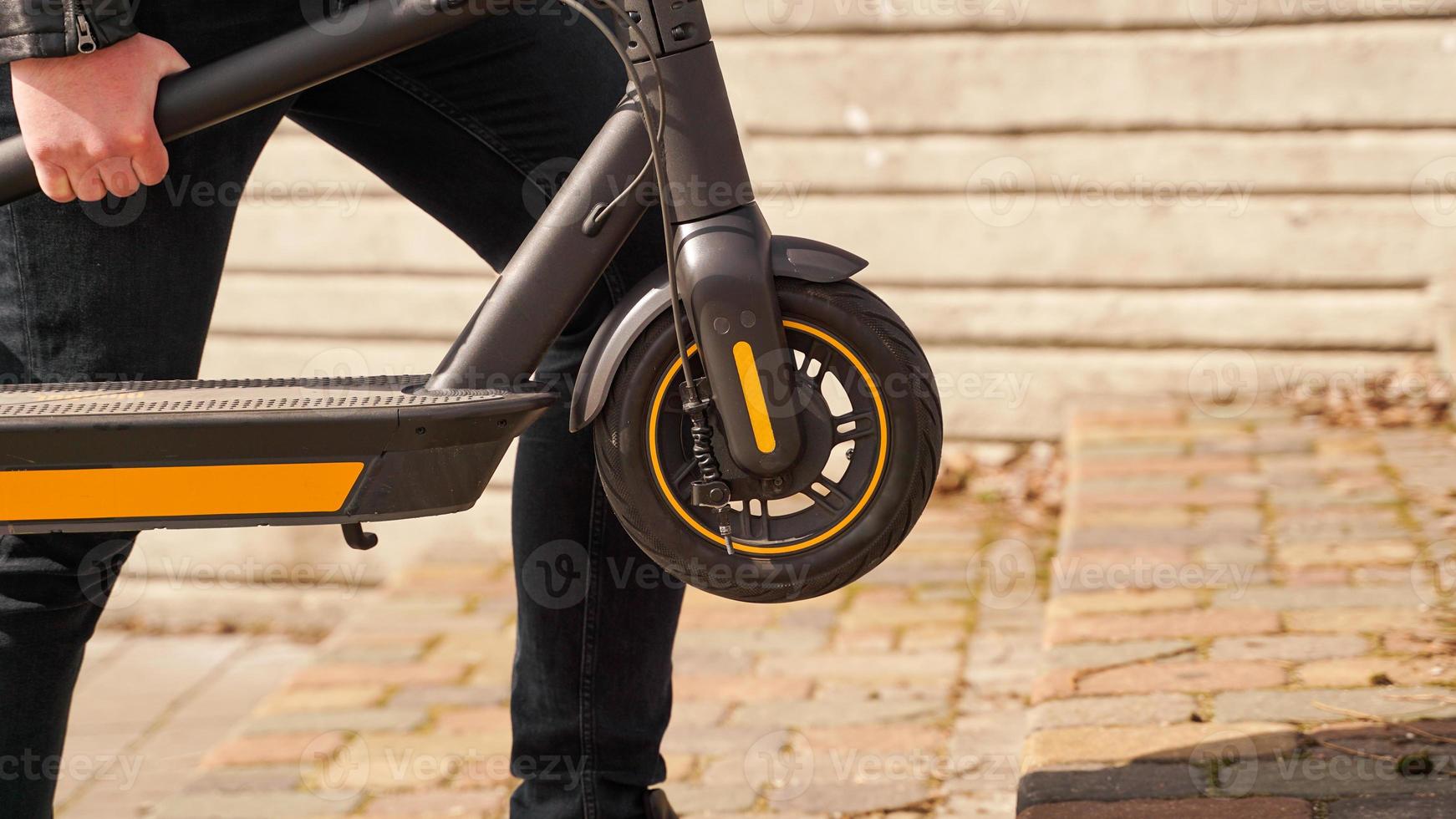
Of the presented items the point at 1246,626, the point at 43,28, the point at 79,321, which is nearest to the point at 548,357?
the point at 79,321

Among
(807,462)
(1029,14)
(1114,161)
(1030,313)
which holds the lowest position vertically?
(807,462)

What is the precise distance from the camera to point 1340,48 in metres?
3.78

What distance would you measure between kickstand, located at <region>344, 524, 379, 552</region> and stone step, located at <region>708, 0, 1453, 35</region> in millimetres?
2675

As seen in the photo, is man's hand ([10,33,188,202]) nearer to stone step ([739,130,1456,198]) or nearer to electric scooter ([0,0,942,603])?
electric scooter ([0,0,942,603])

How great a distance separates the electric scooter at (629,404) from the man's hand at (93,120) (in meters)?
0.03

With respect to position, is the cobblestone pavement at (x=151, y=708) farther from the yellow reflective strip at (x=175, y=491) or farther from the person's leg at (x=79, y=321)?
the yellow reflective strip at (x=175, y=491)

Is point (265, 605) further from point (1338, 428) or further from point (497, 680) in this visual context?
point (1338, 428)

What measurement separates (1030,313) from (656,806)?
2453mm

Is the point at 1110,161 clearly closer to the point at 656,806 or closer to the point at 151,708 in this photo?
the point at 656,806

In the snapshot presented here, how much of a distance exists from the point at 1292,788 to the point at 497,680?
1764 millimetres

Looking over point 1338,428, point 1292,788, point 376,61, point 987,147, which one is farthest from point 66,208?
point 1338,428

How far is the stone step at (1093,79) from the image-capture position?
3.77 m

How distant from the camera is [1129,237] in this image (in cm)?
397

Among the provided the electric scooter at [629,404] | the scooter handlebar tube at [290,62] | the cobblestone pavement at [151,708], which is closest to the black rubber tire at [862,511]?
the electric scooter at [629,404]
